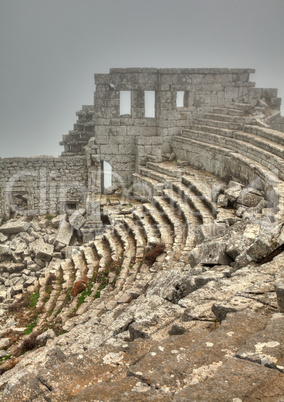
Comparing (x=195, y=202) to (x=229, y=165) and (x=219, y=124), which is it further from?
(x=219, y=124)

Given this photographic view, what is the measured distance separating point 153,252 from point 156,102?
34.3 feet

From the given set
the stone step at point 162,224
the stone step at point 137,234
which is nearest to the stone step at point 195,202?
the stone step at point 162,224

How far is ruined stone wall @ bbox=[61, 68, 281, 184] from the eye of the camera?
63.2ft

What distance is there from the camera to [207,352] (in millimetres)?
4234

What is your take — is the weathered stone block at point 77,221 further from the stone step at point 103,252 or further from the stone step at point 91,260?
the stone step at point 91,260

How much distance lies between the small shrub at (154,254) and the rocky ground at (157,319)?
0.10 feet

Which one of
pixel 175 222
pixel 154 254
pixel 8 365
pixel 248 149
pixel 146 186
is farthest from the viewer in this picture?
pixel 146 186

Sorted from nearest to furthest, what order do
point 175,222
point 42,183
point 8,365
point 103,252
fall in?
point 8,365 → point 175,222 → point 103,252 → point 42,183

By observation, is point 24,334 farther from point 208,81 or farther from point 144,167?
point 208,81

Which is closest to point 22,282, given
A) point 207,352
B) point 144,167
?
point 144,167

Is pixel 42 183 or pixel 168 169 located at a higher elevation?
pixel 168 169

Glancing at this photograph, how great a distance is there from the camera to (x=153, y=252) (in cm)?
1152

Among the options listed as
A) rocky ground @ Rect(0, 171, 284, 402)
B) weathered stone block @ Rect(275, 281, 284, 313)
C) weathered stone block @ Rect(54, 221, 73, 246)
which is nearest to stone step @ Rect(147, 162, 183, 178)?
rocky ground @ Rect(0, 171, 284, 402)

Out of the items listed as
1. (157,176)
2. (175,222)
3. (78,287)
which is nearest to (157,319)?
(78,287)
